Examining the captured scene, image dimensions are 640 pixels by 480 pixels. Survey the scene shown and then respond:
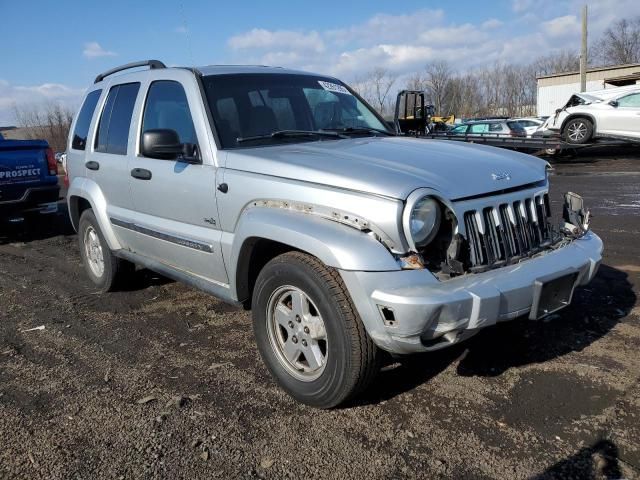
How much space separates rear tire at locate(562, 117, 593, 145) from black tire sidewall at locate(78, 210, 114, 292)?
45.9ft

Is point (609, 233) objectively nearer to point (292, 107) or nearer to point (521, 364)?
point (521, 364)

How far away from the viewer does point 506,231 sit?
3012 millimetres

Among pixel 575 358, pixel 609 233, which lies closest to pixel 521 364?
pixel 575 358

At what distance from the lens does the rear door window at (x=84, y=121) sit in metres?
5.28

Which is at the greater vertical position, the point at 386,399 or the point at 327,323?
the point at 327,323

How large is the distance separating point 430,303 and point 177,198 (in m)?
2.11

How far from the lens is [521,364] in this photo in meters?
3.50

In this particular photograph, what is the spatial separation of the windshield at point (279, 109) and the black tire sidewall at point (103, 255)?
2.09m

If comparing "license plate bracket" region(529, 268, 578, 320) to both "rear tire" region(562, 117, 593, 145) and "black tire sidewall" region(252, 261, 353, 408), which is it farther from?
"rear tire" region(562, 117, 593, 145)

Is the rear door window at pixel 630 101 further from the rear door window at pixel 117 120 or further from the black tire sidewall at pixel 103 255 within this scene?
the black tire sidewall at pixel 103 255

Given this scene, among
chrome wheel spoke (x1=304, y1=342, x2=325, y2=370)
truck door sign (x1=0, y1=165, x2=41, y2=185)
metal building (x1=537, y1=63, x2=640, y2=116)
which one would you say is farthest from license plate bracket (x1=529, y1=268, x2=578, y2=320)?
metal building (x1=537, y1=63, x2=640, y2=116)

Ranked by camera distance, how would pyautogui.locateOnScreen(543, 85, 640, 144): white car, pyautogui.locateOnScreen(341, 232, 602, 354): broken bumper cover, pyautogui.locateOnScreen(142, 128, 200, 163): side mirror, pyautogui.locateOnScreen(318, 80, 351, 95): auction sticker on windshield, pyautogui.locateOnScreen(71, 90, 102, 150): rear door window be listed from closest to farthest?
pyautogui.locateOnScreen(341, 232, 602, 354): broken bumper cover, pyautogui.locateOnScreen(142, 128, 200, 163): side mirror, pyautogui.locateOnScreen(318, 80, 351, 95): auction sticker on windshield, pyautogui.locateOnScreen(71, 90, 102, 150): rear door window, pyautogui.locateOnScreen(543, 85, 640, 144): white car

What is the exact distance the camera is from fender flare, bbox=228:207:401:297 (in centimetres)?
260

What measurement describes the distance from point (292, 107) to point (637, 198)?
7587mm
